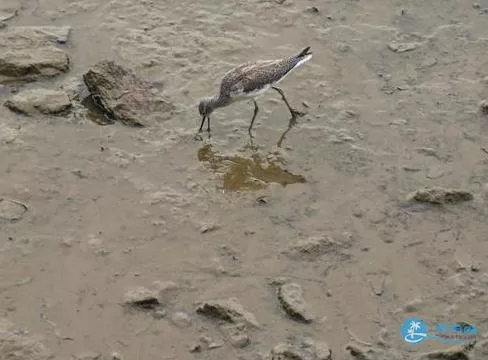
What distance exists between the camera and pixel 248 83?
8.25 m

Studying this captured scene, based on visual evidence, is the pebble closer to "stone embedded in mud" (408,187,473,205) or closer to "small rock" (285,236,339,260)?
"stone embedded in mud" (408,187,473,205)

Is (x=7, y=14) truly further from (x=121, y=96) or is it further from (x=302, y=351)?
(x=302, y=351)

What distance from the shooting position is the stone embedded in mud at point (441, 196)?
7402 mm

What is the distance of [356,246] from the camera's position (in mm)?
6980

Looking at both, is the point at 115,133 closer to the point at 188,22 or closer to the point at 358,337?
the point at 188,22

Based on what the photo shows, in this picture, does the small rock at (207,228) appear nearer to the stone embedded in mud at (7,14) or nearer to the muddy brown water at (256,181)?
the muddy brown water at (256,181)

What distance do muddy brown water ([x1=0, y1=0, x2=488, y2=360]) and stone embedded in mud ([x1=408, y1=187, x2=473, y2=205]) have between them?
0.44ft

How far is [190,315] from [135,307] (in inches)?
18.4

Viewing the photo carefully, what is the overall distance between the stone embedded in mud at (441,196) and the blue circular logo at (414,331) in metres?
1.57

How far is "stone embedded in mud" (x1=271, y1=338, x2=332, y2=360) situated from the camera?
5.83m

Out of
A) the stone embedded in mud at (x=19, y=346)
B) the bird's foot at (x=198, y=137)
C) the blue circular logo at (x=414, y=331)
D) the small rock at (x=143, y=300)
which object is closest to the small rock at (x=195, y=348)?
the small rock at (x=143, y=300)

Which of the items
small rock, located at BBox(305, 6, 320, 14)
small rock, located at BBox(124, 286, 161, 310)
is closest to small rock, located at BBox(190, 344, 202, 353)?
small rock, located at BBox(124, 286, 161, 310)

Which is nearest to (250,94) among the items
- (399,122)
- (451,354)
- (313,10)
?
(399,122)

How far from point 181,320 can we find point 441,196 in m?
2.93
